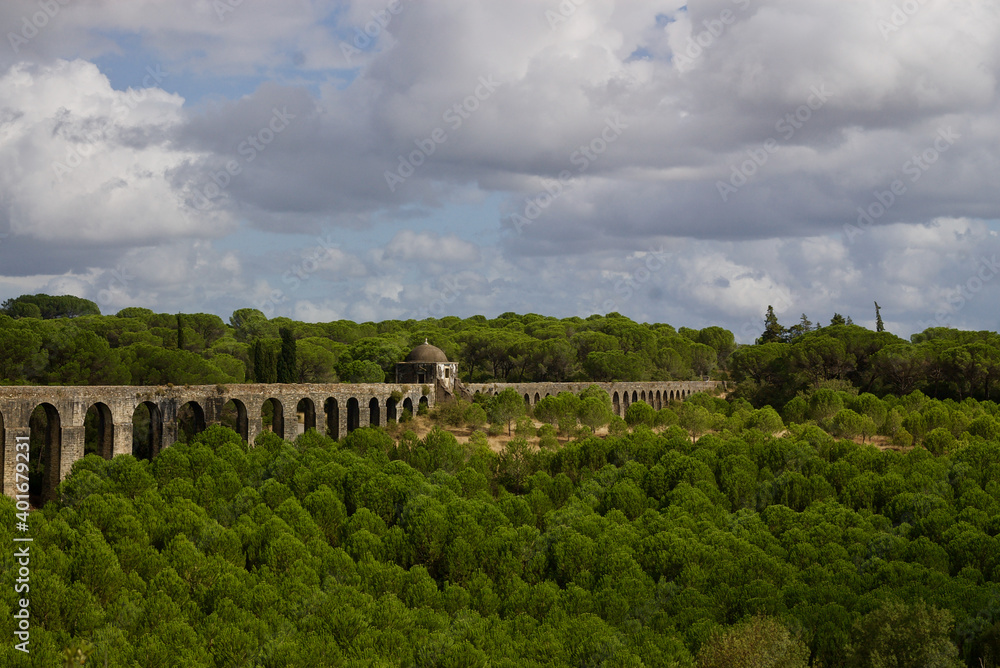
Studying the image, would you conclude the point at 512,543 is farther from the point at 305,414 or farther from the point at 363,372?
the point at 363,372

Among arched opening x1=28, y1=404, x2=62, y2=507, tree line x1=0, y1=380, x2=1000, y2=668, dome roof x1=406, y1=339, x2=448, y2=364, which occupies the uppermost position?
dome roof x1=406, y1=339, x2=448, y2=364

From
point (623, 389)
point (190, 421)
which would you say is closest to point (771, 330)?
point (623, 389)

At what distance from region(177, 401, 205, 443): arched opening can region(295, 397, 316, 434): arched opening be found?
18.4 ft

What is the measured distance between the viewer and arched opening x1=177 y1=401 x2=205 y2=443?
154 feet

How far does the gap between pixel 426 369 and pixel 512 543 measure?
31700 mm

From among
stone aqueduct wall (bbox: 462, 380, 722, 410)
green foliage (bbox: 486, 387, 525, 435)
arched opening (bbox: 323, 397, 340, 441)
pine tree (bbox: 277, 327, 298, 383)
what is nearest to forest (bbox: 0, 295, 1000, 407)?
pine tree (bbox: 277, 327, 298, 383)

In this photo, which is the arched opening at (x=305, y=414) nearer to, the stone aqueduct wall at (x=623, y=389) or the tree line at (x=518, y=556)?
the tree line at (x=518, y=556)

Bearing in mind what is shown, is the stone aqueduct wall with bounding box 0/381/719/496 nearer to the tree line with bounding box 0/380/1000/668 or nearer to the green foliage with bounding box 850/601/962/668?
the tree line with bounding box 0/380/1000/668

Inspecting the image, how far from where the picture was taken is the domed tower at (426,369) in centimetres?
6431

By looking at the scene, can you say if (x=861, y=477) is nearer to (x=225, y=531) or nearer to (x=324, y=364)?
(x=225, y=531)

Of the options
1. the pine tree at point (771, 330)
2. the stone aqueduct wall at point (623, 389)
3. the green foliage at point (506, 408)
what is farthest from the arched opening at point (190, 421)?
the pine tree at point (771, 330)

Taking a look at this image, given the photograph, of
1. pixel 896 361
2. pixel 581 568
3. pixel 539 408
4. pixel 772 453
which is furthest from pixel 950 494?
pixel 896 361

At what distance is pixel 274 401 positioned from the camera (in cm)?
5219

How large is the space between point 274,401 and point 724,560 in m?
28.7
